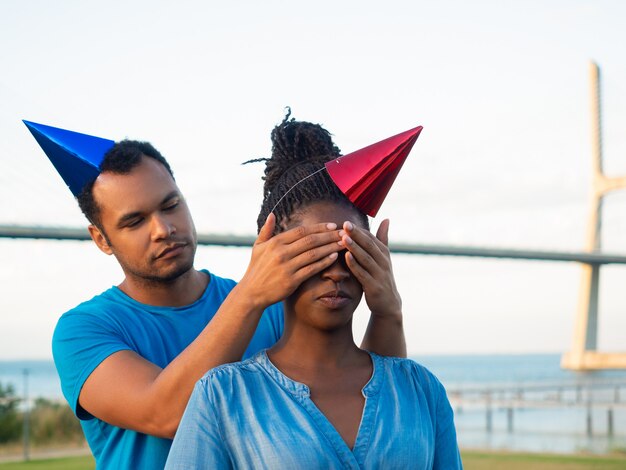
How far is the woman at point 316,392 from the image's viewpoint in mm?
1225

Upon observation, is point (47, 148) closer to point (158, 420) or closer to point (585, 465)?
point (158, 420)

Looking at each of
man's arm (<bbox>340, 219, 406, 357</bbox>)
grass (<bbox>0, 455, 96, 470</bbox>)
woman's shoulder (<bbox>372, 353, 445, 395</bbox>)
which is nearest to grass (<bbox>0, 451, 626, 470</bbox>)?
grass (<bbox>0, 455, 96, 470</bbox>)

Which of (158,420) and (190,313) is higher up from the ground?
(190,313)

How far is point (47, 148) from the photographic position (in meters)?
1.84

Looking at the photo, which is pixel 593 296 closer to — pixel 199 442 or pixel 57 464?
pixel 57 464

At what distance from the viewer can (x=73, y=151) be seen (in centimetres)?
179

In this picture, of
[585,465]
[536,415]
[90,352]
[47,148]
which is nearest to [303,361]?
[90,352]

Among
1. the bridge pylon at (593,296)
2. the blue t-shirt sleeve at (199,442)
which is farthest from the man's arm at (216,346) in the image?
the bridge pylon at (593,296)

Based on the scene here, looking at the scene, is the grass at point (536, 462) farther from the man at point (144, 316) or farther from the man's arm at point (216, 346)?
the man's arm at point (216, 346)

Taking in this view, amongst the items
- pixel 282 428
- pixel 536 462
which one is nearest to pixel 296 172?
pixel 282 428

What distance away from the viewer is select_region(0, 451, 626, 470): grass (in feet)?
26.7

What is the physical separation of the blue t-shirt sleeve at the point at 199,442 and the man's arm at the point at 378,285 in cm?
29

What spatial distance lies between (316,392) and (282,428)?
10 cm

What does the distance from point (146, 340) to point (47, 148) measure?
1.46 feet
